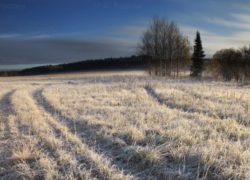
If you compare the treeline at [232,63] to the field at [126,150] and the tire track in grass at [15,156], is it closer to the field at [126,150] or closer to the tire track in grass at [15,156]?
the field at [126,150]

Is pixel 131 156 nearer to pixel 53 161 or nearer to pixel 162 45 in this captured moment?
pixel 53 161

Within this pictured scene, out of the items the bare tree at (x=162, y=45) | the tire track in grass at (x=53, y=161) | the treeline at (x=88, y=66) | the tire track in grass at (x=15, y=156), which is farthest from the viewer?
the treeline at (x=88, y=66)

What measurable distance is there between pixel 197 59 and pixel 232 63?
27.8 feet

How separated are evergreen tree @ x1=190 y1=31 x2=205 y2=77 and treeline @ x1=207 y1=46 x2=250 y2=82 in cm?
367

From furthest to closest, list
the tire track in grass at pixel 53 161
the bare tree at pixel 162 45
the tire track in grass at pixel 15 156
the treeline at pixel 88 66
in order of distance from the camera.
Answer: the treeline at pixel 88 66, the bare tree at pixel 162 45, the tire track in grass at pixel 15 156, the tire track in grass at pixel 53 161

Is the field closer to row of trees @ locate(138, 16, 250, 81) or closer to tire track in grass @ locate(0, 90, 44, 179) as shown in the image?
tire track in grass @ locate(0, 90, 44, 179)

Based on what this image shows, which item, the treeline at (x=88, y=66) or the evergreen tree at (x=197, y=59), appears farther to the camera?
the treeline at (x=88, y=66)

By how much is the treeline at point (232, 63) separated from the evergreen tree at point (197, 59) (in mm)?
3667

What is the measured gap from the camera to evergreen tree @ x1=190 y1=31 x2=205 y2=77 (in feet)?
150

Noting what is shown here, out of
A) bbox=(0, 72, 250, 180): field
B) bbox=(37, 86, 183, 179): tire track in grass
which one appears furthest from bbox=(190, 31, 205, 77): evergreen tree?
bbox=(37, 86, 183, 179): tire track in grass

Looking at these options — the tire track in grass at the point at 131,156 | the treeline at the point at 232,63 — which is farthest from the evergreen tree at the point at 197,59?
the tire track in grass at the point at 131,156

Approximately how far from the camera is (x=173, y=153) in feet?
10.6

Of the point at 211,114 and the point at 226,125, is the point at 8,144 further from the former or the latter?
the point at 211,114

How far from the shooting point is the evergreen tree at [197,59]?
150ft
